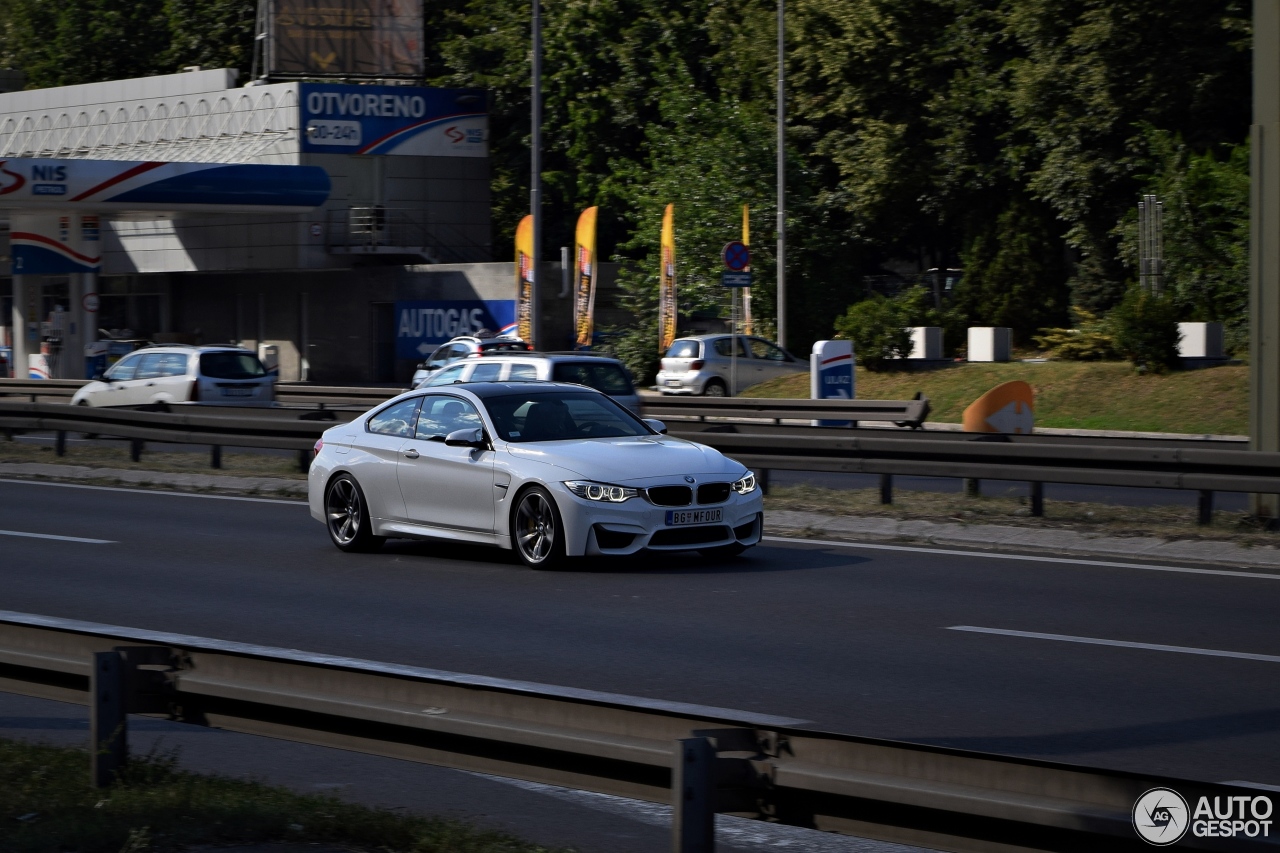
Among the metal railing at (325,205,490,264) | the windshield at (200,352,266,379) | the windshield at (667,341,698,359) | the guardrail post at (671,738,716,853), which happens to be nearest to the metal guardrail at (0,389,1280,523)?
the windshield at (200,352,266,379)

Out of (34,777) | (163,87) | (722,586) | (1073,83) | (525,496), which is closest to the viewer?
(34,777)

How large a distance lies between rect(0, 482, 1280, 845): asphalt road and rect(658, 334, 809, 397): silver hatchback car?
2048 centimetres

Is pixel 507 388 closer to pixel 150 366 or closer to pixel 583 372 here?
pixel 583 372

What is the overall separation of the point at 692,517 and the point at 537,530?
115 cm

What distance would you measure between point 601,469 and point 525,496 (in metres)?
0.69

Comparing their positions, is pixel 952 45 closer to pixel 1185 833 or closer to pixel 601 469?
pixel 601 469

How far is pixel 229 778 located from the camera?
246 inches

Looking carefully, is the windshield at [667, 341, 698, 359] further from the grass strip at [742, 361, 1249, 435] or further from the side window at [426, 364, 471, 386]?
the side window at [426, 364, 471, 386]

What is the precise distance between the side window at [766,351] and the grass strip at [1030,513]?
59.9 feet

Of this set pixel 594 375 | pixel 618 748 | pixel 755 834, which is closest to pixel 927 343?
pixel 594 375

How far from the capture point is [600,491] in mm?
11672

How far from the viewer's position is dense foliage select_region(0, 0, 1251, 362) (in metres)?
36.5

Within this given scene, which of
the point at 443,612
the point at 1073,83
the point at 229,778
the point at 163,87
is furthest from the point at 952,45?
the point at 229,778

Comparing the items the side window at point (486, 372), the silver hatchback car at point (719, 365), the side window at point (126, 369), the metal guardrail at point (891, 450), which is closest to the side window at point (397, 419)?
the metal guardrail at point (891, 450)
